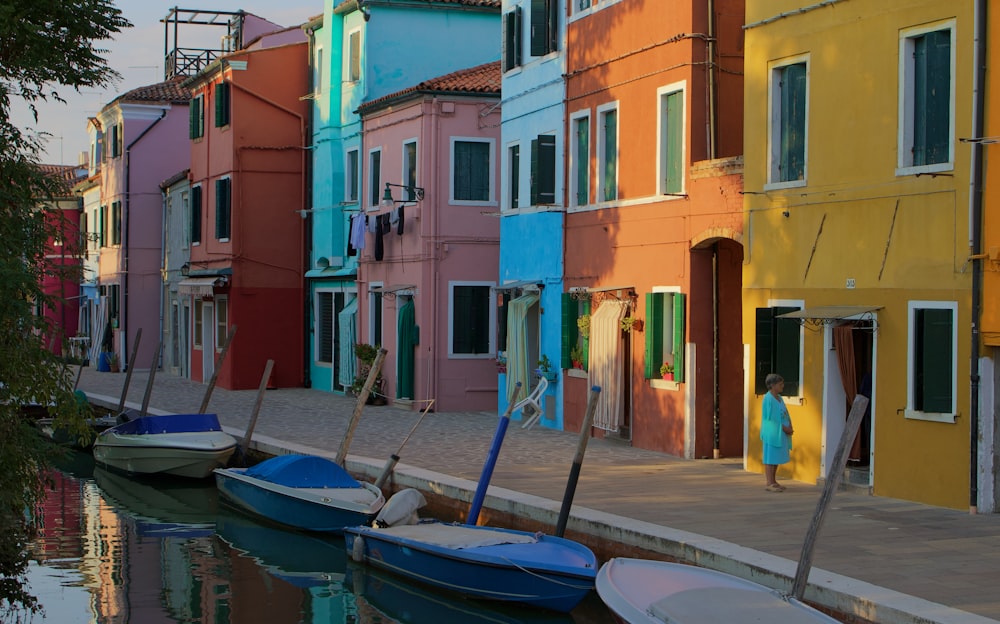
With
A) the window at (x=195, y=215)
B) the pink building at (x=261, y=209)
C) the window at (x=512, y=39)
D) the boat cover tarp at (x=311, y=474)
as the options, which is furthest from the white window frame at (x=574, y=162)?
the window at (x=195, y=215)

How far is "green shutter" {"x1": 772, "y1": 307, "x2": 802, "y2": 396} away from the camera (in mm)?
16969

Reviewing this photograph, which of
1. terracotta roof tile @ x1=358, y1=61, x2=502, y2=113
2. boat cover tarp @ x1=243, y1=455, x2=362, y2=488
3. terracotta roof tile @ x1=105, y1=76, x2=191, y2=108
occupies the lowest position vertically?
boat cover tarp @ x1=243, y1=455, x2=362, y2=488

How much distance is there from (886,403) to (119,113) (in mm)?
34261

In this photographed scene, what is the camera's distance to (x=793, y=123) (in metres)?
17.3

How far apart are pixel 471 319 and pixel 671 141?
9194 millimetres

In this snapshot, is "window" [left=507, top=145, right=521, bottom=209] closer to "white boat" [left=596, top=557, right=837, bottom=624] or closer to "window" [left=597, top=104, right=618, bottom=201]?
"window" [left=597, top=104, right=618, bottom=201]

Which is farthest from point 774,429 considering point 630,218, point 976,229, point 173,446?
point 173,446

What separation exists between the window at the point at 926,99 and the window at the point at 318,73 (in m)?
21.7

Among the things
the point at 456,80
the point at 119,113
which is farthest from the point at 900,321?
the point at 119,113

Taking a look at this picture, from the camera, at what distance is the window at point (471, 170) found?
28.4 metres

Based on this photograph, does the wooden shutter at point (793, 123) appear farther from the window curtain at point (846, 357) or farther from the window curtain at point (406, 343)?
the window curtain at point (406, 343)

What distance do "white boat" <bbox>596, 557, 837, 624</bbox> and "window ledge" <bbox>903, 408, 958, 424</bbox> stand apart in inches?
180

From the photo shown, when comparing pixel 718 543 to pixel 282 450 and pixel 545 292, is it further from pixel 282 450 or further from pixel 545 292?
pixel 545 292

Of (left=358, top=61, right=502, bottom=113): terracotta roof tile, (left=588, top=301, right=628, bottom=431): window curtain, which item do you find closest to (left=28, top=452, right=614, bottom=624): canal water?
(left=588, top=301, right=628, bottom=431): window curtain
